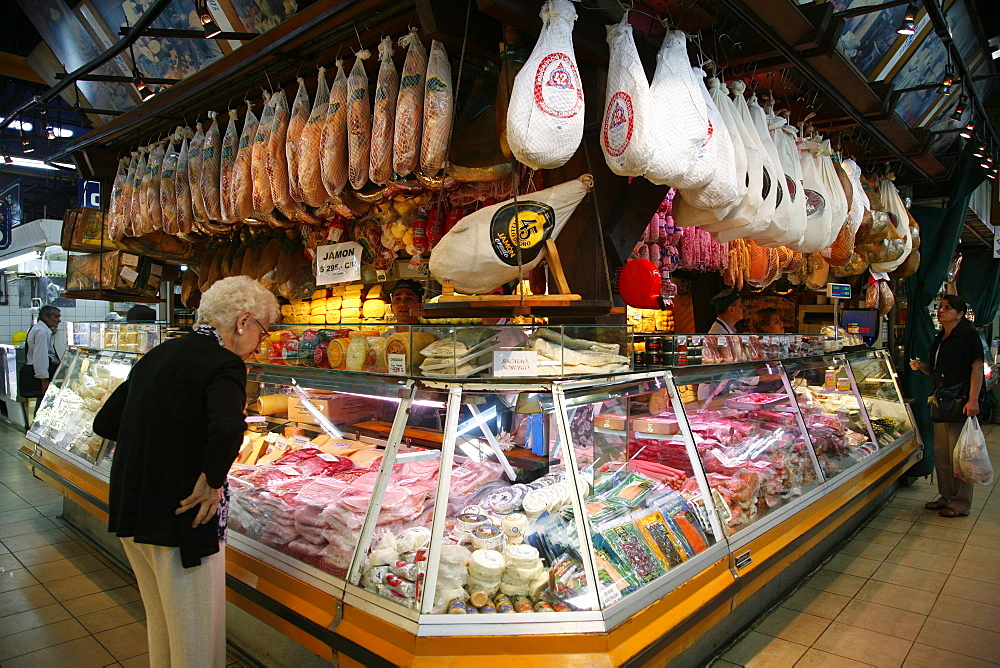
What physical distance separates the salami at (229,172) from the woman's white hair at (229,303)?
1.54 metres

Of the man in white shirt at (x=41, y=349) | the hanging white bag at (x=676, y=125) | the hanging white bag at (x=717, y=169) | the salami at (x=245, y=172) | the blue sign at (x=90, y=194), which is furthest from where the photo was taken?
the man in white shirt at (x=41, y=349)

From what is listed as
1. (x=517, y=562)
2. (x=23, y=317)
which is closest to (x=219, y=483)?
(x=517, y=562)

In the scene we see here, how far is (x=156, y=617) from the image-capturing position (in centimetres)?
232

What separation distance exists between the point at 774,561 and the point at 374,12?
3.15m

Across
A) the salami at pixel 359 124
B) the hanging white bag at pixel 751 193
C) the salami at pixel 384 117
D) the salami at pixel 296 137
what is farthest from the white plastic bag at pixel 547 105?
the salami at pixel 296 137

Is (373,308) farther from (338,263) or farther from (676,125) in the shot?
(676,125)

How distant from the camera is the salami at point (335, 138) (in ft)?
9.68

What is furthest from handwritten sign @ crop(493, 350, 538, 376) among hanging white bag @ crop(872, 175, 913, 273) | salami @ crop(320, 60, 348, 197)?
hanging white bag @ crop(872, 175, 913, 273)

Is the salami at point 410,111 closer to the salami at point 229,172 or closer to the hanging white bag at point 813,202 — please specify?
the salami at point 229,172

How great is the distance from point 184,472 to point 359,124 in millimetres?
1720

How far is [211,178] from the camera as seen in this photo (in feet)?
12.7

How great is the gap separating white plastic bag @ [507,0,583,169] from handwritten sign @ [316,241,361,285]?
96.5 inches

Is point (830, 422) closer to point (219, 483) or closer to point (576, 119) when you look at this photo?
point (576, 119)

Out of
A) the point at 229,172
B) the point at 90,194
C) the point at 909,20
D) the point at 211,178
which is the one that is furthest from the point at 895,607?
the point at 90,194
